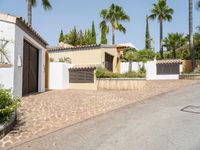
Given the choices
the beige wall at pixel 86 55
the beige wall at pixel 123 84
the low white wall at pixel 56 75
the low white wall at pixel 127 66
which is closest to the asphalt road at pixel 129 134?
the beige wall at pixel 123 84

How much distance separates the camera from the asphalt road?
536 centimetres

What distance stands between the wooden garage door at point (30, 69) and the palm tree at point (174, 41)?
26.3 meters

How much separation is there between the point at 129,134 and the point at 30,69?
9509mm

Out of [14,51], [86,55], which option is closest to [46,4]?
[86,55]

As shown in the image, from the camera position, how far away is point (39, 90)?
15703 mm

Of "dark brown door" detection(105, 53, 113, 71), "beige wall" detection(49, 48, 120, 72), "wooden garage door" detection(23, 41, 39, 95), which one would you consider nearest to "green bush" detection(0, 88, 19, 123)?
"wooden garage door" detection(23, 41, 39, 95)

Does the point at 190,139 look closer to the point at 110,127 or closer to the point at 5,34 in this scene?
the point at 110,127

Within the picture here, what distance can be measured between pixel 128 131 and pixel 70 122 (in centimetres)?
213

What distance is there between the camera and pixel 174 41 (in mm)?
36531

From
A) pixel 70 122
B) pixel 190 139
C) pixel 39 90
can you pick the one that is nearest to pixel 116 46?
pixel 39 90

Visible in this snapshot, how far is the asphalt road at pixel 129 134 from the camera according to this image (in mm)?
5355

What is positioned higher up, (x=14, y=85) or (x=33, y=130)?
(x=14, y=85)

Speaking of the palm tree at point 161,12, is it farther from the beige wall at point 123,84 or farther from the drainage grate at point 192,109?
the drainage grate at point 192,109

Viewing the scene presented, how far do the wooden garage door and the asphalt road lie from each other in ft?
21.1
